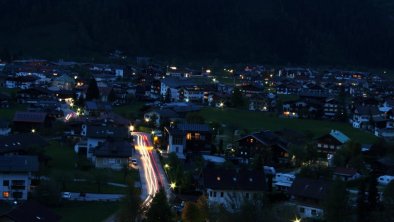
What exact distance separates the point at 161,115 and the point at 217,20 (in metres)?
53.0

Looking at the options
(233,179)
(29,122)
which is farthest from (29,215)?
(29,122)

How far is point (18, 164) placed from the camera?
16219 millimetres

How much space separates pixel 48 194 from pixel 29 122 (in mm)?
9820

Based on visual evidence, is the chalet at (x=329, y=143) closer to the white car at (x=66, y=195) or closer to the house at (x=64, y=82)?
the white car at (x=66, y=195)

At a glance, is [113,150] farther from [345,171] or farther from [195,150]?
[345,171]

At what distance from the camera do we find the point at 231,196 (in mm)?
15930

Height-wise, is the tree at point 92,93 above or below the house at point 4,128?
above

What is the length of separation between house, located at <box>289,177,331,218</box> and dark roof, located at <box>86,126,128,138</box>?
7.82 m

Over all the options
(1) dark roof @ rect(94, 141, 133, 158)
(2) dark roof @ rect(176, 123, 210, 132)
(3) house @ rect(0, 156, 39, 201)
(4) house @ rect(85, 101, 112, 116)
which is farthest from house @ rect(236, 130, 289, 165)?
(4) house @ rect(85, 101, 112, 116)

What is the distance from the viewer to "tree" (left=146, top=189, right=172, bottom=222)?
40.9 ft

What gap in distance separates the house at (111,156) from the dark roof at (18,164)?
3166 mm

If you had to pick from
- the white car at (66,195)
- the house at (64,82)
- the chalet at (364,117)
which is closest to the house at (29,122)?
the white car at (66,195)

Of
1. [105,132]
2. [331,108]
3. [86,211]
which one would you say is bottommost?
[86,211]

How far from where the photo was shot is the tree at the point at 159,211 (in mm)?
12469
